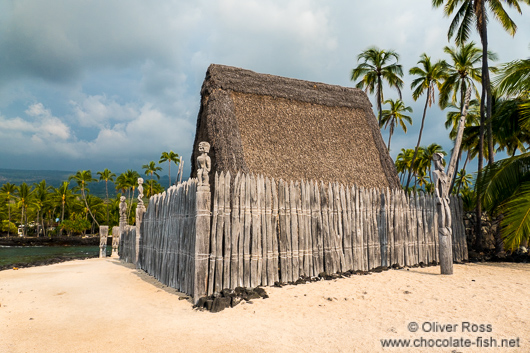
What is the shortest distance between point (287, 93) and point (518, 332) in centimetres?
1056

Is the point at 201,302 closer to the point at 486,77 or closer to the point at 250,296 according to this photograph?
the point at 250,296

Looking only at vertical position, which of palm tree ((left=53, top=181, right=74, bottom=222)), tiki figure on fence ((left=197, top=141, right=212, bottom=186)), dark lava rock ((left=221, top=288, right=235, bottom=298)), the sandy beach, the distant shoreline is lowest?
the distant shoreline

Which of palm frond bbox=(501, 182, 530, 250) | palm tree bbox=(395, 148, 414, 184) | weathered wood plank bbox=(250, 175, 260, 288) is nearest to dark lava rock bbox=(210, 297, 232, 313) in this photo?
weathered wood plank bbox=(250, 175, 260, 288)

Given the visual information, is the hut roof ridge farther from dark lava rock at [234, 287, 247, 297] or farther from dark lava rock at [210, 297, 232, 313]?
dark lava rock at [210, 297, 232, 313]

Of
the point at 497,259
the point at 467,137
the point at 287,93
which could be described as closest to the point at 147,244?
the point at 287,93

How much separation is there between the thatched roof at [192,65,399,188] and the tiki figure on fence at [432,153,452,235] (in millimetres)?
3585

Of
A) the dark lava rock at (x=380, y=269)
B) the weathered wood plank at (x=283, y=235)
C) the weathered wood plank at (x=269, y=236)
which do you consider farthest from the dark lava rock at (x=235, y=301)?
the dark lava rock at (x=380, y=269)

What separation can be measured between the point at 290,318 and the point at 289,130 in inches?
324

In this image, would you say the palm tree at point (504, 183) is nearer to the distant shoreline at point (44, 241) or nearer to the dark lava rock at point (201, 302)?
the dark lava rock at point (201, 302)

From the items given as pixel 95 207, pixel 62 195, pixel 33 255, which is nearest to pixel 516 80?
pixel 33 255

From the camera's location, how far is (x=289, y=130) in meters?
12.0

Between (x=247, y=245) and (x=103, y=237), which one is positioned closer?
(x=247, y=245)

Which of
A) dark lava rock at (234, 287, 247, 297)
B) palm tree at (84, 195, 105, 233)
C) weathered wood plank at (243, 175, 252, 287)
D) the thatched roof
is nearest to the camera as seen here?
dark lava rock at (234, 287, 247, 297)

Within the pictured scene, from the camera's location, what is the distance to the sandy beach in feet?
12.3
